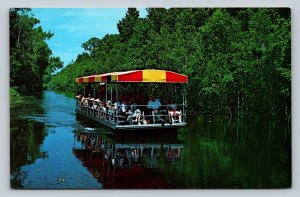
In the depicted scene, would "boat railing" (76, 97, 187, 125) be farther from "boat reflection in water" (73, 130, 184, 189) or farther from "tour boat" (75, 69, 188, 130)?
"boat reflection in water" (73, 130, 184, 189)

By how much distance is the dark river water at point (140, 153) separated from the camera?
6883 mm

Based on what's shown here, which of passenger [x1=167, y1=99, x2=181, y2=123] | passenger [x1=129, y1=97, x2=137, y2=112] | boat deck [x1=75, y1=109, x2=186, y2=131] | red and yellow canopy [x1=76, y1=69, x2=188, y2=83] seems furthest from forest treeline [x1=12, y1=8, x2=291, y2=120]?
passenger [x1=129, y1=97, x2=137, y2=112]

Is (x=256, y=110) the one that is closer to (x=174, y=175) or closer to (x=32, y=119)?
(x=174, y=175)

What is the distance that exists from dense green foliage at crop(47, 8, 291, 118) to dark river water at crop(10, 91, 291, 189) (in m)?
0.25

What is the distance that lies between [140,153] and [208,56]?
1515 millimetres

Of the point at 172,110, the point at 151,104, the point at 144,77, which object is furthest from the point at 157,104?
the point at 144,77

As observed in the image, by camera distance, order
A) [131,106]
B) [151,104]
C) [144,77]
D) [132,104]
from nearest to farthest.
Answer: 1. [144,77]
2. [151,104]
3. [131,106]
4. [132,104]

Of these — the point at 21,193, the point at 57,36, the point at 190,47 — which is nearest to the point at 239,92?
the point at 190,47

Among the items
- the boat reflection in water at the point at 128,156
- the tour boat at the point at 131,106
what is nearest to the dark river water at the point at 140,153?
the boat reflection in water at the point at 128,156

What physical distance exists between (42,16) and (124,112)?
176 centimetres

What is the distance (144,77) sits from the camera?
25.1 feet

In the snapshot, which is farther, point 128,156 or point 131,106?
point 131,106

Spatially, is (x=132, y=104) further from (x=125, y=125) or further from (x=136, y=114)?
(x=125, y=125)

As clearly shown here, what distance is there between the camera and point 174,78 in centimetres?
771
